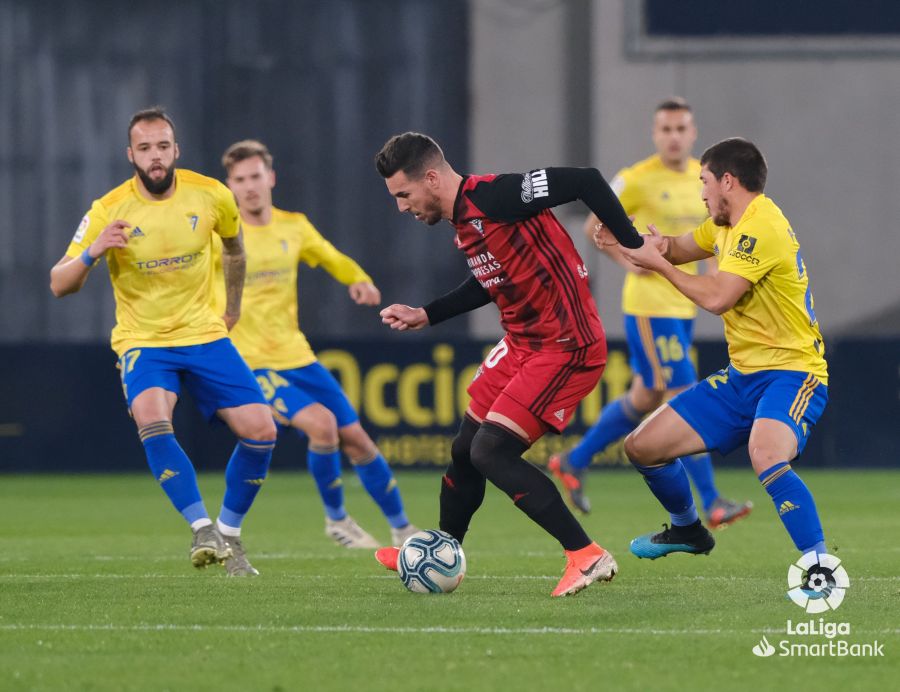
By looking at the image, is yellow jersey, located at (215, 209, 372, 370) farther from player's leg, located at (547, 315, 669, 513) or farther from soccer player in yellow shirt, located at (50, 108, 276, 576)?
player's leg, located at (547, 315, 669, 513)

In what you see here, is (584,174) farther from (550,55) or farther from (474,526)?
(550,55)

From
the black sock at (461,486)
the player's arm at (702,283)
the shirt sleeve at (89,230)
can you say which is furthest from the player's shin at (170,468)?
the player's arm at (702,283)

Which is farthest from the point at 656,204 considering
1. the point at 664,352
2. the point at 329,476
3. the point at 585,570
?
the point at 585,570

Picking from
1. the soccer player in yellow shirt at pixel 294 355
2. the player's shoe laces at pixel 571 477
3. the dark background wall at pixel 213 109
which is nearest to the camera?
the soccer player in yellow shirt at pixel 294 355

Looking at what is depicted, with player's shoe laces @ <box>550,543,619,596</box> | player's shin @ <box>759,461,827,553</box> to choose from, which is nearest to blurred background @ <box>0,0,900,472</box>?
player's shoe laces @ <box>550,543,619,596</box>

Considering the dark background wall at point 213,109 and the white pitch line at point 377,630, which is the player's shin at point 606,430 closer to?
the white pitch line at point 377,630

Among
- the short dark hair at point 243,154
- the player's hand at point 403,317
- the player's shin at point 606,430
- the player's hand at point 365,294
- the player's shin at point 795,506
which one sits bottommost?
the player's shin at point 606,430

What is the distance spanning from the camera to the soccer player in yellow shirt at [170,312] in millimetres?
7199

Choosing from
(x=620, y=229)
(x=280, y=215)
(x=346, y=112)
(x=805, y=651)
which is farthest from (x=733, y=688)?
(x=346, y=112)

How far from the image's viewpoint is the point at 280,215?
31.4 ft

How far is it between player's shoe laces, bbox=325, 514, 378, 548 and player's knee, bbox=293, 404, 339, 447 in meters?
0.45

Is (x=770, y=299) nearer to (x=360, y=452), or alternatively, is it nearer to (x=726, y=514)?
(x=726, y=514)

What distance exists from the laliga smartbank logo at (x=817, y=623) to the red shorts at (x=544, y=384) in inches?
→ 43.0

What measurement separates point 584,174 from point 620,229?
0.26 meters
